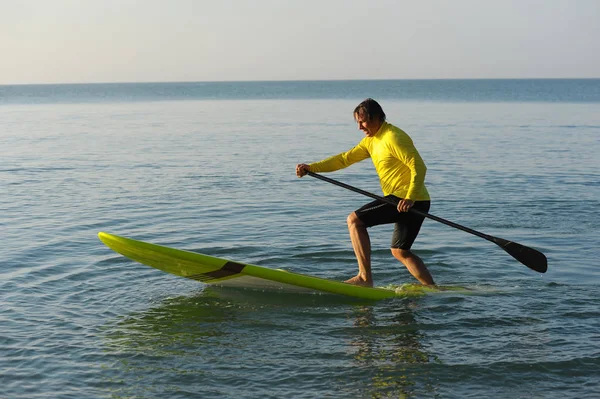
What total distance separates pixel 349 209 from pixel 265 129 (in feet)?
67.4

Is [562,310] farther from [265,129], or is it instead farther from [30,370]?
[265,129]

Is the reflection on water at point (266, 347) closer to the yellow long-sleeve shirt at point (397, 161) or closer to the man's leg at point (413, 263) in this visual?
the man's leg at point (413, 263)

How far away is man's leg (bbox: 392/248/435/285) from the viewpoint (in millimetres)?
8596

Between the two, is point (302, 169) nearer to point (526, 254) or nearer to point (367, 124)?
point (367, 124)

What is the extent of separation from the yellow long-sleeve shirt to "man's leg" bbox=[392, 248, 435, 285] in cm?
70

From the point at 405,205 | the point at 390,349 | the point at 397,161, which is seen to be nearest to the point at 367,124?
the point at 397,161

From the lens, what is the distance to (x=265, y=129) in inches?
1369

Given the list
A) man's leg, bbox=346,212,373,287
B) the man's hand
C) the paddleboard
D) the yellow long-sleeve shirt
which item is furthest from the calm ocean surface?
the yellow long-sleeve shirt

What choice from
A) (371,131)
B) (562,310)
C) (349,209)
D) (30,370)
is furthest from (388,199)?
(349,209)

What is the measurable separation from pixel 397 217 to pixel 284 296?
163 centimetres

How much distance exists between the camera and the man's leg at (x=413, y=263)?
860 cm

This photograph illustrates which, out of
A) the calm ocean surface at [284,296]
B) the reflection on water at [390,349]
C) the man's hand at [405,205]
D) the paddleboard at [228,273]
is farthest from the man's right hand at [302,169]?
the reflection on water at [390,349]

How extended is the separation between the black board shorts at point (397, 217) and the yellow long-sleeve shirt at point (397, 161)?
13 cm

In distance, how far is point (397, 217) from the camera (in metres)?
8.38
